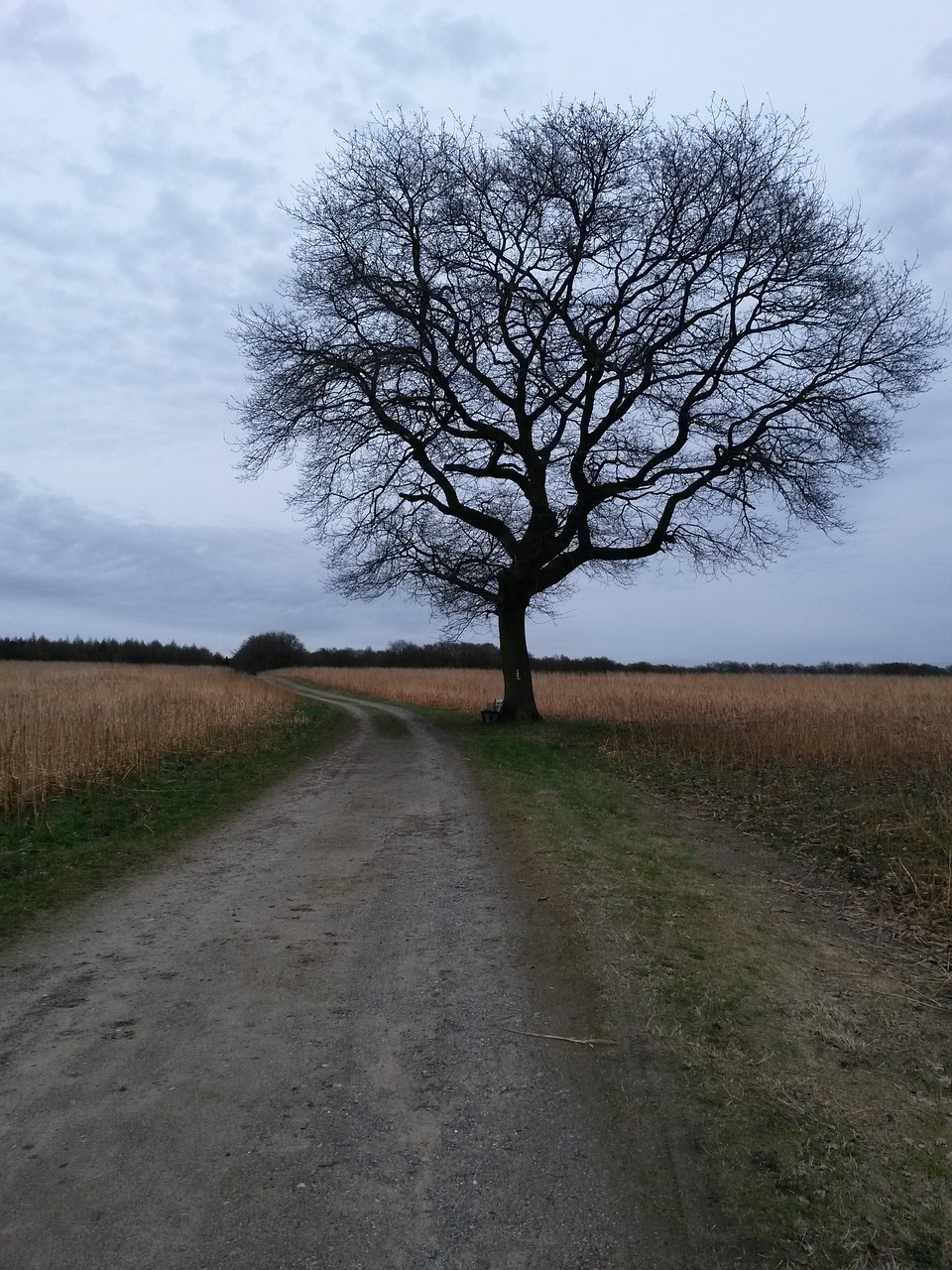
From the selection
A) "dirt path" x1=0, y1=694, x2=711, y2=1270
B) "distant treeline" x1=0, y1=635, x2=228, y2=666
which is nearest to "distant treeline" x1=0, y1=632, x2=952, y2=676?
"distant treeline" x1=0, y1=635, x2=228, y2=666

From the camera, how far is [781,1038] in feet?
14.0

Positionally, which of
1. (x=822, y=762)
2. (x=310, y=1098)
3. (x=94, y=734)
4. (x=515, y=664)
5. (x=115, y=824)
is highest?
(x=515, y=664)

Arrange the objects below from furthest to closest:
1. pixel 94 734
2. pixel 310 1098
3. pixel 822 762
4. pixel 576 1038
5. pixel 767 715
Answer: pixel 767 715
pixel 822 762
pixel 94 734
pixel 576 1038
pixel 310 1098

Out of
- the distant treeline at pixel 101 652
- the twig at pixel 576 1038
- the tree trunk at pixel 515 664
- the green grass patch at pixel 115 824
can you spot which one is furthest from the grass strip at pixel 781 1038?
the distant treeline at pixel 101 652

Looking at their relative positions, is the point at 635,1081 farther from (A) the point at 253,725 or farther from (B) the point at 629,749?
(A) the point at 253,725

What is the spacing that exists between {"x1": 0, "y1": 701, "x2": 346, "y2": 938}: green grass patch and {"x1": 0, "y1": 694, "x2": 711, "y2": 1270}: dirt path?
0.60 m

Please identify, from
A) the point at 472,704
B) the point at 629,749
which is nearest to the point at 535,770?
the point at 629,749

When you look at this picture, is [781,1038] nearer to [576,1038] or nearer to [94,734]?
[576,1038]

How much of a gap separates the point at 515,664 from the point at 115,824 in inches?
511

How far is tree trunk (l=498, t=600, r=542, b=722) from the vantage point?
68.9 ft

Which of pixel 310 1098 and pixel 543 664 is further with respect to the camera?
pixel 543 664

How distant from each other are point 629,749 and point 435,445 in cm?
867

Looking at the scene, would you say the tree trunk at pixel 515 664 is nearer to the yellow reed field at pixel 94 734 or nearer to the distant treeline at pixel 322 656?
the yellow reed field at pixel 94 734

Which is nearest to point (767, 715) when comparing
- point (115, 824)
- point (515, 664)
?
point (515, 664)
